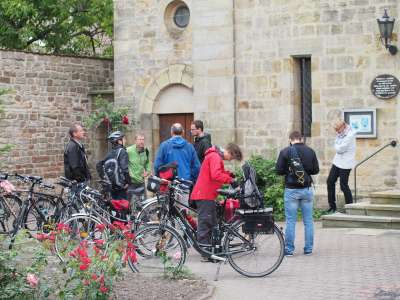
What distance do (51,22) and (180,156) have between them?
1360 cm

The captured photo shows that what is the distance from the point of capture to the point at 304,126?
17.7 m

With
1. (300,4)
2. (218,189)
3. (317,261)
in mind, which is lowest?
(317,261)

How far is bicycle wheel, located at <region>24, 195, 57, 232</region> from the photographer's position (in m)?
13.4

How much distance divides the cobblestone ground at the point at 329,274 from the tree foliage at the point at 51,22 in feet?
44.7

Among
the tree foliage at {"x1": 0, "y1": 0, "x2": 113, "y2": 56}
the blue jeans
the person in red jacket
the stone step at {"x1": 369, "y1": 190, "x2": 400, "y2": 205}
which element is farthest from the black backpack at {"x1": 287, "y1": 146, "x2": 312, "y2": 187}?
the tree foliage at {"x1": 0, "y1": 0, "x2": 113, "y2": 56}

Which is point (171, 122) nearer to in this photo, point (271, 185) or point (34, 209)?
point (271, 185)

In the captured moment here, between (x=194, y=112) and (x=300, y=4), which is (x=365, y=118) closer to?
(x=300, y=4)

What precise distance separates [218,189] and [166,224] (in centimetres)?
104

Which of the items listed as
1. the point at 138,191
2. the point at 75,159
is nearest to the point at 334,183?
the point at 138,191

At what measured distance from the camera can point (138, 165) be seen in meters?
14.6

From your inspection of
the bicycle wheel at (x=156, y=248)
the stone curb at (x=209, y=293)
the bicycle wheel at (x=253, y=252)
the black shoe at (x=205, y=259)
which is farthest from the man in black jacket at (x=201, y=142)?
the stone curb at (x=209, y=293)

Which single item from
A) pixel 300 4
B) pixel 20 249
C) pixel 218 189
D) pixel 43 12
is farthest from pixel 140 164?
pixel 43 12

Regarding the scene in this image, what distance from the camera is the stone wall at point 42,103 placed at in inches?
772

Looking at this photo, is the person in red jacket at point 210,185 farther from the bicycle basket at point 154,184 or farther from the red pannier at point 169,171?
the red pannier at point 169,171
